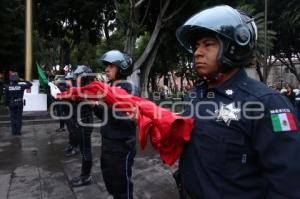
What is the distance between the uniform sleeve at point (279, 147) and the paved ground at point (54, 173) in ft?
15.1

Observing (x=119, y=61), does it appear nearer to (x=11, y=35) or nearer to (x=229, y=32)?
(x=229, y=32)

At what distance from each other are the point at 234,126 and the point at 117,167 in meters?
2.68

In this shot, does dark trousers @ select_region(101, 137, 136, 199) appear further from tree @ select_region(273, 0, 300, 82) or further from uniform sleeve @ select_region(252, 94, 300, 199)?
tree @ select_region(273, 0, 300, 82)

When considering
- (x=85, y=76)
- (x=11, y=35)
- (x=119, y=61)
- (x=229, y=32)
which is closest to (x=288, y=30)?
(x=11, y=35)

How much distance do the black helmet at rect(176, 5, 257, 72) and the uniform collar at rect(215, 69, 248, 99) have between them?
2.1 inches

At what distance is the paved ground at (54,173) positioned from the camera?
6871mm

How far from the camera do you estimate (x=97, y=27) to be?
29.6m

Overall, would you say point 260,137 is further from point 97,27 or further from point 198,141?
point 97,27

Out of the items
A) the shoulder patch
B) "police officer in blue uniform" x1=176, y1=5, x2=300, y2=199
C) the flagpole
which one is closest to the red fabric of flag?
"police officer in blue uniform" x1=176, y1=5, x2=300, y2=199

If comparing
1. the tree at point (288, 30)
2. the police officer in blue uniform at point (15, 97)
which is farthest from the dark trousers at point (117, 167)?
the tree at point (288, 30)

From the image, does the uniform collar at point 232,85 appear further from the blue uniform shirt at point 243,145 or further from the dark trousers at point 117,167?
the dark trousers at point 117,167

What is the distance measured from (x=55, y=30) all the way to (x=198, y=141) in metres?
28.2

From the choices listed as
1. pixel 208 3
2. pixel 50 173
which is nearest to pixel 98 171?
pixel 50 173

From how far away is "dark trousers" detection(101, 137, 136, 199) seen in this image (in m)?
4.65
